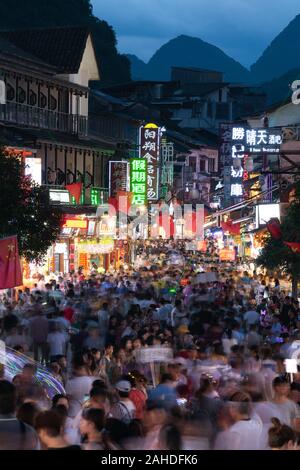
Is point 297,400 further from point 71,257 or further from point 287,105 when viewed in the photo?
point 287,105

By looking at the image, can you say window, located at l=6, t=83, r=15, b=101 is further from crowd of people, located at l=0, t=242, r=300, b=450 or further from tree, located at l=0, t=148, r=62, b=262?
crowd of people, located at l=0, t=242, r=300, b=450

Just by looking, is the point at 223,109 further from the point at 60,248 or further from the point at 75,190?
the point at 60,248

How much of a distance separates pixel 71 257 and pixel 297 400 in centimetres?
3995

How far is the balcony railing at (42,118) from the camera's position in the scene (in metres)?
48.2

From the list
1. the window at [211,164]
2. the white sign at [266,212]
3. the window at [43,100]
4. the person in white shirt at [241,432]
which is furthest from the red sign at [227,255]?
the window at [211,164]

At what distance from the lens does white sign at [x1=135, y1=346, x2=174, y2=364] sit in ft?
54.7

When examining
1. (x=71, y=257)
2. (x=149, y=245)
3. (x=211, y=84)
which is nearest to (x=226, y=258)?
(x=71, y=257)

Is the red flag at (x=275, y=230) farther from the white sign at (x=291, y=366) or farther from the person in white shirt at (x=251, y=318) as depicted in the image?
the white sign at (x=291, y=366)

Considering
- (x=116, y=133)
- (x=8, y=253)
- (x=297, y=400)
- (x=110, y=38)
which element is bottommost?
(x=297, y=400)

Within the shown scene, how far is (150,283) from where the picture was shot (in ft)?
114

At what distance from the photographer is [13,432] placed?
8.64 metres

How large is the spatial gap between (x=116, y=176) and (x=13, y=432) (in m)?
51.6

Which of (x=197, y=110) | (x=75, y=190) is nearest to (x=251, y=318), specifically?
(x=75, y=190)
